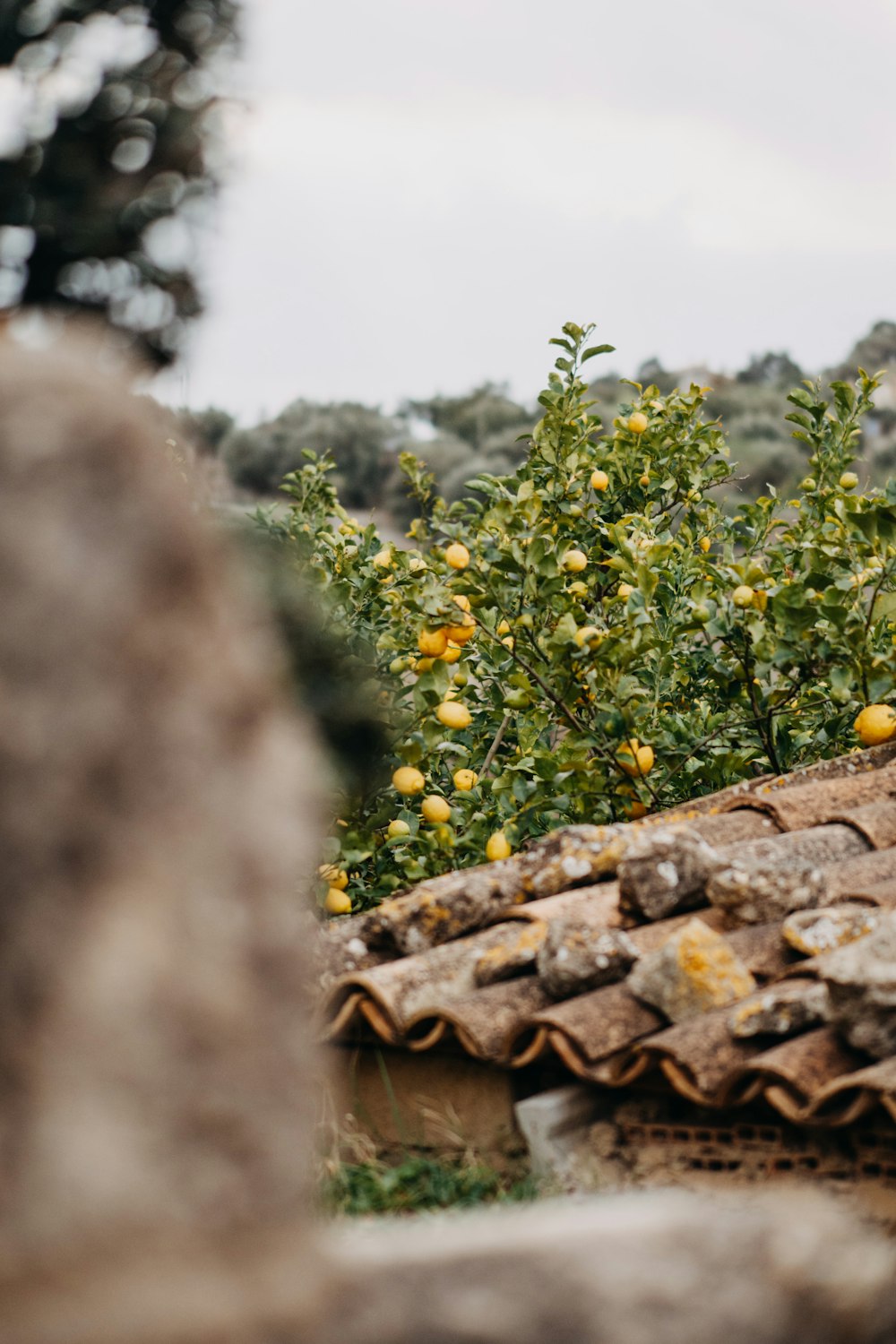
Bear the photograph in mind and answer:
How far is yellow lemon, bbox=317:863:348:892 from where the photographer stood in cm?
346

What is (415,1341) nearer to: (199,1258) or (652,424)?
(199,1258)

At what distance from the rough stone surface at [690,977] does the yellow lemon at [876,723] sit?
1.75 metres

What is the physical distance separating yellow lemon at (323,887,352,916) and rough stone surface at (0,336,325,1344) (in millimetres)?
2634

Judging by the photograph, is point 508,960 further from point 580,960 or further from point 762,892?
point 762,892

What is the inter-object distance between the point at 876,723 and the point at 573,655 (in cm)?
94

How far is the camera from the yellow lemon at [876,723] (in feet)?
12.5

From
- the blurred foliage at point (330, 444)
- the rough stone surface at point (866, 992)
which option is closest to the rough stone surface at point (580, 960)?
the rough stone surface at point (866, 992)

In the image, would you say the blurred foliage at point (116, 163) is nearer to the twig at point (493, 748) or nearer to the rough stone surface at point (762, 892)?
the rough stone surface at point (762, 892)

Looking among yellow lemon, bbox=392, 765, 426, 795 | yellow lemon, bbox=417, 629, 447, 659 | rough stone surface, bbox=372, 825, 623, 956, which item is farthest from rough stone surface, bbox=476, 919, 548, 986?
yellow lemon, bbox=417, 629, 447, 659

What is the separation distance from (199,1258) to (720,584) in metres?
3.54

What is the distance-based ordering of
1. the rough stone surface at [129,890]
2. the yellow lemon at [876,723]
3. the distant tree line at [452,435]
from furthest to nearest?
the distant tree line at [452,435], the yellow lemon at [876,723], the rough stone surface at [129,890]

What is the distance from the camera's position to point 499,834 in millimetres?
3627

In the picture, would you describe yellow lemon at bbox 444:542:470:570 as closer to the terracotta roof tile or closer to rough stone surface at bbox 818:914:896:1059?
the terracotta roof tile

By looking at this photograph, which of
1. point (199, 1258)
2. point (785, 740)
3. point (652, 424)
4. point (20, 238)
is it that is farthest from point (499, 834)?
point (199, 1258)
